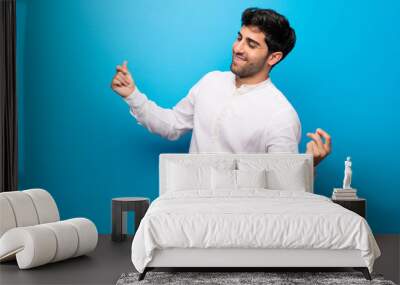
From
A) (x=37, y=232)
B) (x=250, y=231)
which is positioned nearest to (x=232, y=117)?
(x=250, y=231)

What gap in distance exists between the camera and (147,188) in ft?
22.1

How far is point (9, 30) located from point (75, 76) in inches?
30.5

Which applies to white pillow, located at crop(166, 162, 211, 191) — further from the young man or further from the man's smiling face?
the man's smiling face

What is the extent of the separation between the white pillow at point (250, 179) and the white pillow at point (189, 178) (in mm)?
280

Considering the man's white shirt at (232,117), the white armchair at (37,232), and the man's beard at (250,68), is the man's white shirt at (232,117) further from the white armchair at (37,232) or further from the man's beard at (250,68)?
the white armchair at (37,232)

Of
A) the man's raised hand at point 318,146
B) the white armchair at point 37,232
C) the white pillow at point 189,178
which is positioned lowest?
the white armchair at point 37,232

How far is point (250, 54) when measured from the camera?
21.5 feet

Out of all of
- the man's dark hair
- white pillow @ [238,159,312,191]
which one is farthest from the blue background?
white pillow @ [238,159,312,191]

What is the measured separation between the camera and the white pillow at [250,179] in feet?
18.7

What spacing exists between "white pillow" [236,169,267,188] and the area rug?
1.20 metres

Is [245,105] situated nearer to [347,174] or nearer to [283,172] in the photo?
[283,172]

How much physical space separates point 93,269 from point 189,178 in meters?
1.31

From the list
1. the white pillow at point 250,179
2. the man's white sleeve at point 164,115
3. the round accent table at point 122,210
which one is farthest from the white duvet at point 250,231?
the man's white sleeve at point 164,115

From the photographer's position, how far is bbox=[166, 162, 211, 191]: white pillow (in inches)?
230
